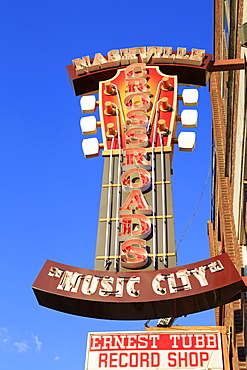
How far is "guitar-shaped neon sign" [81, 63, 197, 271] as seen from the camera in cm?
1385

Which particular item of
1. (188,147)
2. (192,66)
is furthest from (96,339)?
(192,66)

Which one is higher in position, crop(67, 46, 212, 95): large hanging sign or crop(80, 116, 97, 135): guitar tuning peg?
crop(67, 46, 212, 95): large hanging sign

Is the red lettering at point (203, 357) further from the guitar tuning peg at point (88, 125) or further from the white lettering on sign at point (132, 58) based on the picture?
the white lettering on sign at point (132, 58)

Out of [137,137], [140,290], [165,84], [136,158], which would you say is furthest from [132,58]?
[140,290]

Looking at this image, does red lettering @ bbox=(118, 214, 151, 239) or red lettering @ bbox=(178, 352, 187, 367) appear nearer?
red lettering @ bbox=(178, 352, 187, 367)

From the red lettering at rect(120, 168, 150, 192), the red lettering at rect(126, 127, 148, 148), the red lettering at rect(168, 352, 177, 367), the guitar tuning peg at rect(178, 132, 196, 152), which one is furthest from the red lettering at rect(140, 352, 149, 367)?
the guitar tuning peg at rect(178, 132, 196, 152)

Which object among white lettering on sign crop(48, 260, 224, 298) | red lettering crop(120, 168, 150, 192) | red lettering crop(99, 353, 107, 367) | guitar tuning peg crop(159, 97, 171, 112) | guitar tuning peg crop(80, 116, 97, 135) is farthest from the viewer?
guitar tuning peg crop(80, 116, 97, 135)

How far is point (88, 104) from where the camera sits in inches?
716

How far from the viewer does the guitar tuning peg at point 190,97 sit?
17.7 m

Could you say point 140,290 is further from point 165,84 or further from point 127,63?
point 127,63

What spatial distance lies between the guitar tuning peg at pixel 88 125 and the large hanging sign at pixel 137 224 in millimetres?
30

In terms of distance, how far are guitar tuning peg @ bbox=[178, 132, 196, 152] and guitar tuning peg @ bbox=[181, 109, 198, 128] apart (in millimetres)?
412

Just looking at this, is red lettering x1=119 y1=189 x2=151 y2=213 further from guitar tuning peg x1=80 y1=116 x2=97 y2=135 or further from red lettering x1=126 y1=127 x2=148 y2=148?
guitar tuning peg x1=80 y1=116 x2=97 y2=135

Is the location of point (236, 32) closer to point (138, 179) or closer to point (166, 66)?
point (166, 66)
